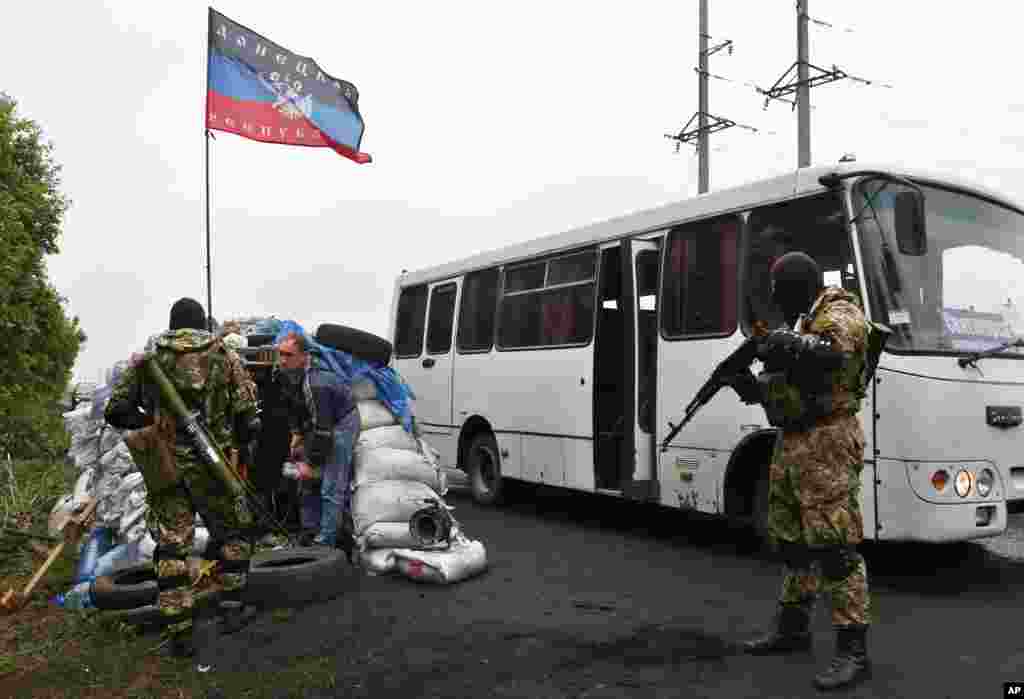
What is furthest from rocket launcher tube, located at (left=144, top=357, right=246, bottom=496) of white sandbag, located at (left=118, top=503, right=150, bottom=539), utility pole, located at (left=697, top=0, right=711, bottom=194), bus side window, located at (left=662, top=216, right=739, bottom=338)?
utility pole, located at (left=697, top=0, right=711, bottom=194)

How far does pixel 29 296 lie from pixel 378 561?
49.5ft

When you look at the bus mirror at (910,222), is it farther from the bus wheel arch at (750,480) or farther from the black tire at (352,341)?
the black tire at (352,341)

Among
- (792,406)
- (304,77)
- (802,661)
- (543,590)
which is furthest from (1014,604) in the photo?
(304,77)

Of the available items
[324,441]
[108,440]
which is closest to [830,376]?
Answer: [324,441]

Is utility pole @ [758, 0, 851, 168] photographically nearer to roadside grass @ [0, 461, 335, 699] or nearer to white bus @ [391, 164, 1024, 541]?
white bus @ [391, 164, 1024, 541]

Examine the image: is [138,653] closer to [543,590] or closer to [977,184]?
[543,590]

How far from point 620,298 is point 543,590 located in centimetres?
297

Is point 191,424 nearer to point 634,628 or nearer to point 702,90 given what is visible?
point 634,628

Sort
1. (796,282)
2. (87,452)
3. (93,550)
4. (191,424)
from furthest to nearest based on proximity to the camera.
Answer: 1. (87,452)
2. (93,550)
3. (191,424)
4. (796,282)

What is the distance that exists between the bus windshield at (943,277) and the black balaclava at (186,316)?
13.6ft

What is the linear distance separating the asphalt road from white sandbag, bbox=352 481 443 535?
18.0 inches

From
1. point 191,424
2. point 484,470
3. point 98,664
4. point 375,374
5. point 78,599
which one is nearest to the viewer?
point 98,664

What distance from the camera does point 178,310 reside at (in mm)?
5160

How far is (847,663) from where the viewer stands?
3.85m
